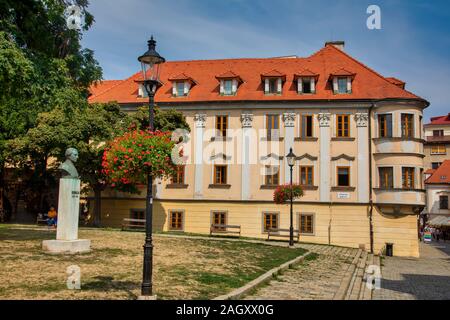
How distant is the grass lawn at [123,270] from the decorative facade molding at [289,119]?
14.0 meters

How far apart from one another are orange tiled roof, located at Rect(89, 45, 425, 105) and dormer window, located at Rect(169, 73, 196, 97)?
42 cm

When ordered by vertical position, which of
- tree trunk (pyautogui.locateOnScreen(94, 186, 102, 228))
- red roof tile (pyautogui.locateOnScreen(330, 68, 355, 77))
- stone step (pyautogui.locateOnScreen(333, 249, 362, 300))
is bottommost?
stone step (pyautogui.locateOnScreen(333, 249, 362, 300))

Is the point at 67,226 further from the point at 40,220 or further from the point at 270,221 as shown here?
the point at 270,221

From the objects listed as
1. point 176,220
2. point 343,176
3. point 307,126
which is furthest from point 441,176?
point 176,220

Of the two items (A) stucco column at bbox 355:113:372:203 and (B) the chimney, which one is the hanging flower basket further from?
(B) the chimney

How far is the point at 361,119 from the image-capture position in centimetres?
2997

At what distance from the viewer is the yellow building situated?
29.1 metres

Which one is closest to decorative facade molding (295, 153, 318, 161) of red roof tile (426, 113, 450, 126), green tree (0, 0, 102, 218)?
green tree (0, 0, 102, 218)

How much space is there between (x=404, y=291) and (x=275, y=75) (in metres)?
A: 20.7

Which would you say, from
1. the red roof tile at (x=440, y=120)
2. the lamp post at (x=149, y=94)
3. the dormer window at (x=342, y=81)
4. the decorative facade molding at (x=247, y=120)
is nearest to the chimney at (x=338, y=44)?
the dormer window at (x=342, y=81)

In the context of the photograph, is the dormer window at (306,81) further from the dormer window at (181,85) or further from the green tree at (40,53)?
the green tree at (40,53)
